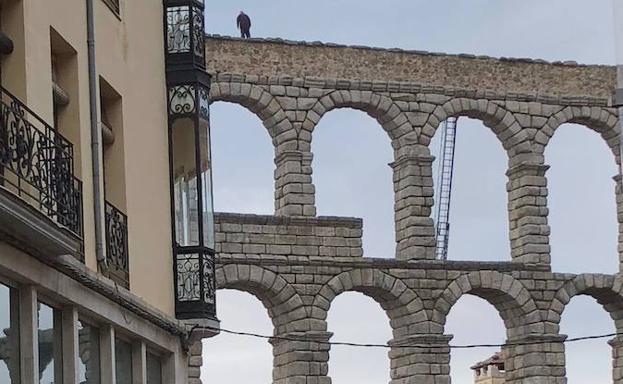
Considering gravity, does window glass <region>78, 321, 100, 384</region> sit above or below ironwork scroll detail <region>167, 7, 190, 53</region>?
below

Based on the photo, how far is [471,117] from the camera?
3612cm

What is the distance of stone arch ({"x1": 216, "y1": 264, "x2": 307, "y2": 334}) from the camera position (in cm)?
3269

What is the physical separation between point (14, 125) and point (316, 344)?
71.9ft

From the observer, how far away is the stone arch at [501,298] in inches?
1355

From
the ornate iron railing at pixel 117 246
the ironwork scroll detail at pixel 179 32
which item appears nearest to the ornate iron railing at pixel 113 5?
the ironwork scroll detail at pixel 179 32

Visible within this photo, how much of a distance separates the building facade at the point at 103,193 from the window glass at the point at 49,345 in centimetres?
1

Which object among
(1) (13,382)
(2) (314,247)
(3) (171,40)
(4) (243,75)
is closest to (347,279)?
(2) (314,247)

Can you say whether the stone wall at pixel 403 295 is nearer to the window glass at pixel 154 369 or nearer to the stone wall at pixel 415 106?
the stone wall at pixel 415 106

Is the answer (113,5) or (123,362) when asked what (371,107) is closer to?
(113,5)

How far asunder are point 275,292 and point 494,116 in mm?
5685

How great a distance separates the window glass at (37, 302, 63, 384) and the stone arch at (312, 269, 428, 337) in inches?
799

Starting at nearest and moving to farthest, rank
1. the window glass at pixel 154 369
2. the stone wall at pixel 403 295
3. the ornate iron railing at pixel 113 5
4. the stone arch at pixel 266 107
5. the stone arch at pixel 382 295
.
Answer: the ornate iron railing at pixel 113 5, the window glass at pixel 154 369, the stone wall at pixel 403 295, the stone arch at pixel 266 107, the stone arch at pixel 382 295

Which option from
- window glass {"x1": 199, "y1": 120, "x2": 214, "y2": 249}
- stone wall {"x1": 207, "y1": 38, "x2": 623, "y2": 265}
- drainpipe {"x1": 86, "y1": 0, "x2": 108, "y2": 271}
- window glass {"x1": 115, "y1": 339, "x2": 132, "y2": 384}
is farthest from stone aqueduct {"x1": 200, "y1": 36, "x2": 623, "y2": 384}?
drainpipe {"x1": 86, "y1": 0, "x2": 108, "y2": 271}

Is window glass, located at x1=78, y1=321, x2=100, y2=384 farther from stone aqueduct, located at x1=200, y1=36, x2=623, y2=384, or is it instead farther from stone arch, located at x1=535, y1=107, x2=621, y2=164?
stone arch, located at x1=535, y1=107, x2=621, y2=164
